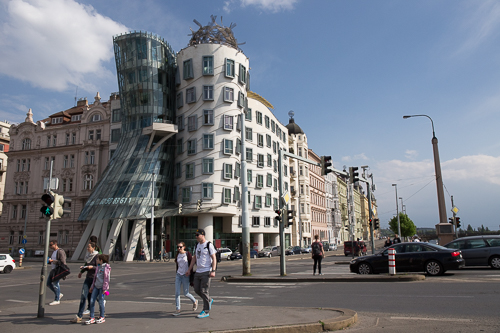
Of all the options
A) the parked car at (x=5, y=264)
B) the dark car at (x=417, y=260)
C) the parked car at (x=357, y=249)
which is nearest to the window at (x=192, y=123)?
the parked car at (x=357, y=249)

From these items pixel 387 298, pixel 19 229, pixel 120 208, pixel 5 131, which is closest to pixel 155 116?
pixel 120 208

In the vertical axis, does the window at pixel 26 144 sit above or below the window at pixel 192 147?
above

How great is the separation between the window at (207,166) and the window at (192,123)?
447cm

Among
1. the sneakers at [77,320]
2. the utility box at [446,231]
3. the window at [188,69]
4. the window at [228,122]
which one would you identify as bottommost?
the sneakers at [77,320]

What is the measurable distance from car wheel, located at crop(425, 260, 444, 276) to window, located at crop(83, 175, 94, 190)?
50.5 metres

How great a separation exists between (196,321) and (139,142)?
42593mm

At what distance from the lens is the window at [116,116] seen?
55425 millimetres

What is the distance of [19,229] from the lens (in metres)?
58.2

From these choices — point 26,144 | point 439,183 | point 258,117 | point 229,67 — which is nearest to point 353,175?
point 439,183

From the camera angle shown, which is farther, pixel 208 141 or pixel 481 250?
pixel 208 141

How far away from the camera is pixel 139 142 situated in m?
48.1

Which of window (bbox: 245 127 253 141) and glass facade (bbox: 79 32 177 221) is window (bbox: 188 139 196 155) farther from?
window (bbox: 245 127 253 141)

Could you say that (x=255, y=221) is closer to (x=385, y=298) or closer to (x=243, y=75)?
(x=243, y=75)

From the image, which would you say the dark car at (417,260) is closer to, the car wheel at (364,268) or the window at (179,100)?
the car wheel at (364,268)
